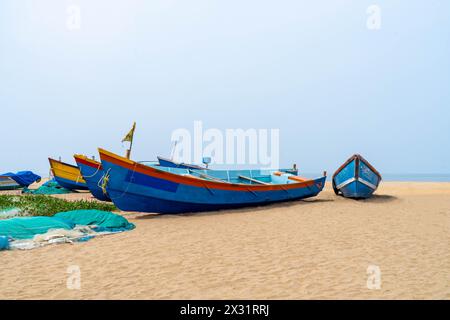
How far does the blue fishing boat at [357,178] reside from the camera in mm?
16297

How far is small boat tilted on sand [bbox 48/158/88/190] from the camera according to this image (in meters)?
22.8

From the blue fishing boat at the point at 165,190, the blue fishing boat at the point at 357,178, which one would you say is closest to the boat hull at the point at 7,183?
the blue fishing boat at the point at 165,190

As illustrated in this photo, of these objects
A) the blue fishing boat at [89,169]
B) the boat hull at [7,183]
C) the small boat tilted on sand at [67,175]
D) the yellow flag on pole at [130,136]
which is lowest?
the boat hull at [7,183]

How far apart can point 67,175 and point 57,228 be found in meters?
16.4

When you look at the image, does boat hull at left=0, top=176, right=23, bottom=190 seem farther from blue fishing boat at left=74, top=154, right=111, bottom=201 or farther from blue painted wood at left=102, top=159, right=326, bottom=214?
blue painted wood at left=102, top=159, right=326, bottom=214

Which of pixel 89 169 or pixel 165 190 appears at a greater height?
pixel 89 169

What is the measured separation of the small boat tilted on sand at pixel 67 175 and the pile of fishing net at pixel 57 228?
1471 centimetres

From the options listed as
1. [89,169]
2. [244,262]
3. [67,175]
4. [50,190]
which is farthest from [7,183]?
[244,262]

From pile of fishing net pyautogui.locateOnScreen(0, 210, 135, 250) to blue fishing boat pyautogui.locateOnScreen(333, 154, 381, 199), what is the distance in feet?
38.3

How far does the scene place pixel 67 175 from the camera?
22875 millimetres

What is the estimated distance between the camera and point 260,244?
7348 mm

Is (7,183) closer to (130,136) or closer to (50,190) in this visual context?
(50,190)

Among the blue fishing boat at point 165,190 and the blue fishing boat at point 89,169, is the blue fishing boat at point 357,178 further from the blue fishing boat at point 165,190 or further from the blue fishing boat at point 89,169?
the blue fishing boat at point 89,169
